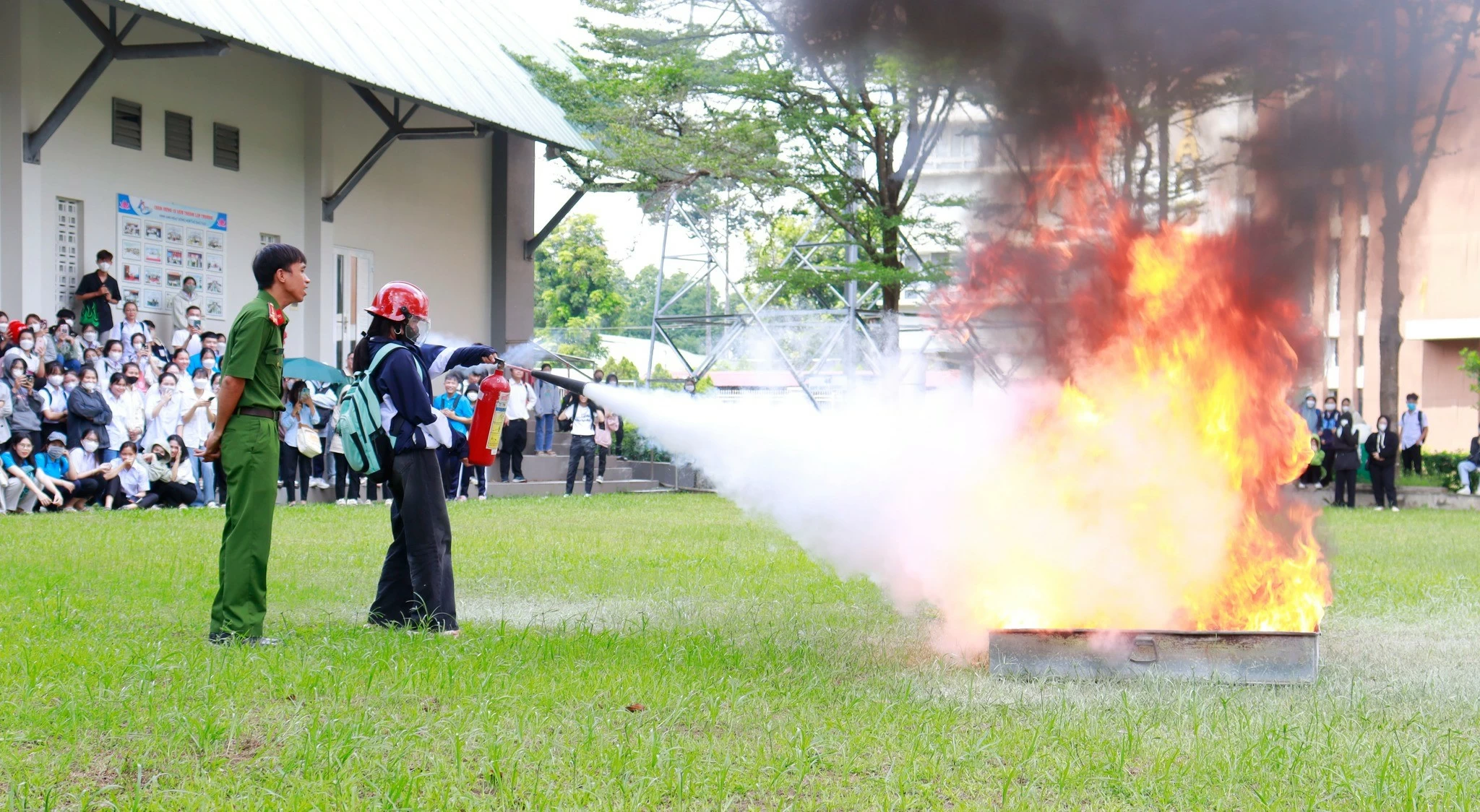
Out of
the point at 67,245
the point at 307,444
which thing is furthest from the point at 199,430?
the point at 67,245

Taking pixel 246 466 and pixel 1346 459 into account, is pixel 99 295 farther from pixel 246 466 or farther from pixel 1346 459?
pixel 1346 459

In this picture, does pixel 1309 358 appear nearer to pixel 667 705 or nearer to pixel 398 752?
pixel 667 705

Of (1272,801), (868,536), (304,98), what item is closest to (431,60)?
(304,98)

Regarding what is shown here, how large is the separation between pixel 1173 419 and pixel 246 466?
5.03m

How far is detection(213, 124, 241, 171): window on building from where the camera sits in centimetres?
2245

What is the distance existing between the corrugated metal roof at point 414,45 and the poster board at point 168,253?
11.6 ft

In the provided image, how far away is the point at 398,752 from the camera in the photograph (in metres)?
4.82

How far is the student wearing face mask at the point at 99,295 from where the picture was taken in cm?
1864

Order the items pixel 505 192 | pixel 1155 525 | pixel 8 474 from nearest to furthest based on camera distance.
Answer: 1. pixel 1155 525
2. pixel 8 474
3. pixel 505 192

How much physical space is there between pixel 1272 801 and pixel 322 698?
375cm

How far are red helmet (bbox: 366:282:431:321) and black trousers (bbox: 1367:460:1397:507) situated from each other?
778 inches

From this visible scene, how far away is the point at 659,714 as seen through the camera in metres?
5.60

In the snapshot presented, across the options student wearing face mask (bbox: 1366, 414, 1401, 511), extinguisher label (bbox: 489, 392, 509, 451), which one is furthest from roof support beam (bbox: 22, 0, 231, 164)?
student wearing face mask (bbox: 1366, 414, 1401, 511)

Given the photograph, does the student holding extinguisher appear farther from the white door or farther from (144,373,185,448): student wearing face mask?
the white door
